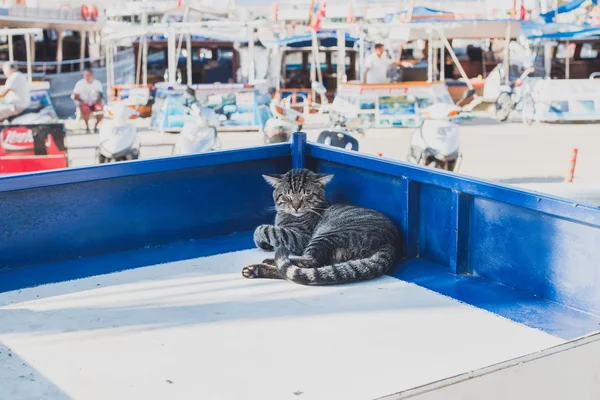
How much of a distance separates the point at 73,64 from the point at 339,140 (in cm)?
2070

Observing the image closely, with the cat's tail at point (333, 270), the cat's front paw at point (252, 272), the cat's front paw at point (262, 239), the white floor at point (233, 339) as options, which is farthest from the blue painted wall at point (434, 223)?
the cat's front paw at point (252, 272)

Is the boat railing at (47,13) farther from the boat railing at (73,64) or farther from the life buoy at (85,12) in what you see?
the boat railing at (73,64)

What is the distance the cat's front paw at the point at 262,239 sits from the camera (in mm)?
5260

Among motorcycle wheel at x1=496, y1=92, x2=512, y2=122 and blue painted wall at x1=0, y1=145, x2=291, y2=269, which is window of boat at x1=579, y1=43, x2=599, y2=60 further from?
blue painted wall at x1=0, y1=145, x2=291, y2=269

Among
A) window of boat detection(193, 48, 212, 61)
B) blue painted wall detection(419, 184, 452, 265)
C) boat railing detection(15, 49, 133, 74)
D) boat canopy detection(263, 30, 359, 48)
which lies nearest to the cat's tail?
blue painted wall detection(419, 184, 452, 265)

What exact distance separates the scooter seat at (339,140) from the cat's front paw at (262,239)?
262 inches

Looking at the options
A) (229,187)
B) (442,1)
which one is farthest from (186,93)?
(442,1)

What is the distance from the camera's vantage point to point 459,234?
15.4 feet

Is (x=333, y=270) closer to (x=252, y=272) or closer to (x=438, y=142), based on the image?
(x=252, y=272)

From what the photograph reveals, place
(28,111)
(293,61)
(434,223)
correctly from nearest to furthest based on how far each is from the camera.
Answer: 1. (434,223)
2. (28,111)
3. (293,61)

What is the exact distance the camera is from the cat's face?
5457 mm

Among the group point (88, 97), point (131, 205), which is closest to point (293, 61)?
point (88, 97)

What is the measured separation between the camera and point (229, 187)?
19.0 ft

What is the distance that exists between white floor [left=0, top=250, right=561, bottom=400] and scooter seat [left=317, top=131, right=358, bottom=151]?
7277 millimetres
